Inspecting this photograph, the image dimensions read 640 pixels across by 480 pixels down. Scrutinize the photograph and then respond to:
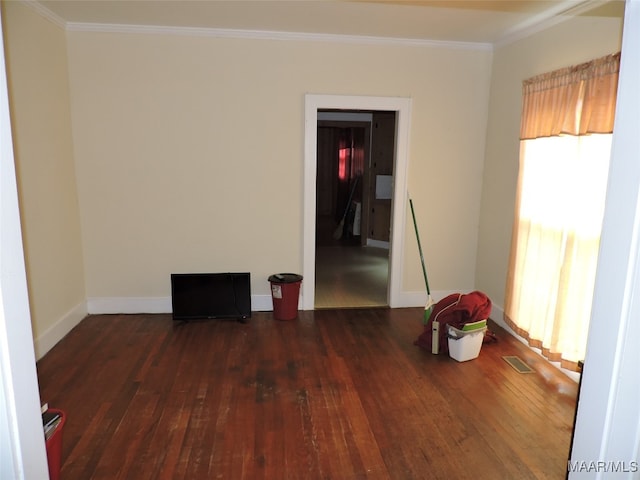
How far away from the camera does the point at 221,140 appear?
13.0 feet

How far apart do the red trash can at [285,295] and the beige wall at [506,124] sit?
1.87 m

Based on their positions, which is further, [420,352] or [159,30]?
[159,30]

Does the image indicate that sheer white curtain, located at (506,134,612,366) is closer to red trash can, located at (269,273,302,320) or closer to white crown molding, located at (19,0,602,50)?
white crown molding, located at (19,0,602,50)

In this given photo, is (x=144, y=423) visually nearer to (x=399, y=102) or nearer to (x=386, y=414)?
(x=386, y=414)

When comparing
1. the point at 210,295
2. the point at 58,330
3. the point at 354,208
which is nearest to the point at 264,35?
the point at 210,295

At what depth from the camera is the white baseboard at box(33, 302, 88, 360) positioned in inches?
127

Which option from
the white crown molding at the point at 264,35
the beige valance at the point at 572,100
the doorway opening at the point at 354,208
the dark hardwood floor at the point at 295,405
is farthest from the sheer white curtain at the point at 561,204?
the doorway opening at the point at 354,208

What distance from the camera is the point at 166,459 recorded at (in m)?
2.19

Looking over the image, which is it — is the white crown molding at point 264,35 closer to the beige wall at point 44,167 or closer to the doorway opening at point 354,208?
the beige wall at point 44,167

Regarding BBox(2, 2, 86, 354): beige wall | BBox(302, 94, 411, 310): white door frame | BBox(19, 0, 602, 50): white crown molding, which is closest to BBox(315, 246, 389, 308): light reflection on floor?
BBox(302, 94, 411, 310): white door frame

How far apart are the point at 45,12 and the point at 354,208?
19.9 ft

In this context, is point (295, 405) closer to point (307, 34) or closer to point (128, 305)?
point (128, 305)

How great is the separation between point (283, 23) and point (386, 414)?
3081 mm

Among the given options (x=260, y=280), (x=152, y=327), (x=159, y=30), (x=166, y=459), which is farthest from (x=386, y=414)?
(x=159, y=30)
